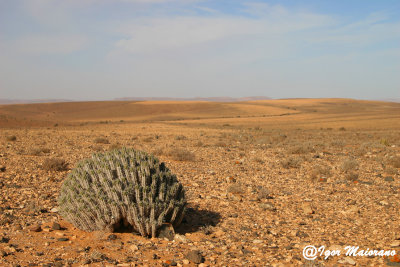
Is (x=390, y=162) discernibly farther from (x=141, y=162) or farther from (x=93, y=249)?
(x=93, y=249)

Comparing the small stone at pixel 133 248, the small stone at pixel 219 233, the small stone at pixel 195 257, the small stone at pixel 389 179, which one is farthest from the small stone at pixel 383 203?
the small stone at pixel 133 248

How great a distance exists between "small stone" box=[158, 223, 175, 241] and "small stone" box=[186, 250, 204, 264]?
63 centimetres

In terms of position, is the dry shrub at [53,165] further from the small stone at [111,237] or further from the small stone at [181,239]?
the small stone at [181,239]

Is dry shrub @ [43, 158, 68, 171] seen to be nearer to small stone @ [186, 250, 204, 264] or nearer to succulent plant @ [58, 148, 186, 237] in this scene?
succulent plant @ [58, 148, 186, 237]

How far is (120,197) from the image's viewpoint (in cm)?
484

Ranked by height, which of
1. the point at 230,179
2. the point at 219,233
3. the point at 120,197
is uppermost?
the point at 120,197

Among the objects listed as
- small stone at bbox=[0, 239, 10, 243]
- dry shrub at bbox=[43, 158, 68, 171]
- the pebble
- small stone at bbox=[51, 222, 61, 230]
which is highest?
dry shrub at bbox=[43, 158, 68, 171]

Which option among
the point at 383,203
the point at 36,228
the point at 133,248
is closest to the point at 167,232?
the point at 133,248

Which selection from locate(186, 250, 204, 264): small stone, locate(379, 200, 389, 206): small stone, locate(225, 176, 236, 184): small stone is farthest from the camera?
locate(225, 176, 236, 184): small stone

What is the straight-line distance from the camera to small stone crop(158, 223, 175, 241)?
192 inches

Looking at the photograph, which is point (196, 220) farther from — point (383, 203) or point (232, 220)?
point (383, 203)

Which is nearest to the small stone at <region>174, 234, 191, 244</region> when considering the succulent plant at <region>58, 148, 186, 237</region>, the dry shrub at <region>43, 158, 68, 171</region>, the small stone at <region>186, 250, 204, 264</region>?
the succulent plant at <region>58, 148, 186, 237</region>

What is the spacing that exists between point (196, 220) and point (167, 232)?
103 centimetres

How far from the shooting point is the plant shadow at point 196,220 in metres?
5.45
